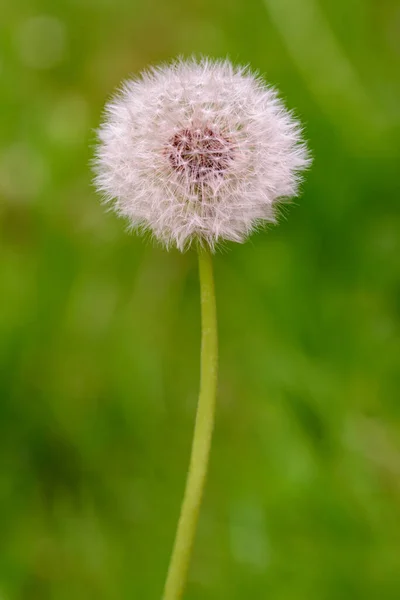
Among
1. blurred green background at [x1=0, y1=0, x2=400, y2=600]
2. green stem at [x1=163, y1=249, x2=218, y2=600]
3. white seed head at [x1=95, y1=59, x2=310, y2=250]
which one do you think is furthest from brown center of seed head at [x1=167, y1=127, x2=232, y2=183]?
blurred green background at [x1=0, y1=0, x2=400, y2=600]

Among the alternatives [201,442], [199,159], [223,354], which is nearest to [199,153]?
[199,159]

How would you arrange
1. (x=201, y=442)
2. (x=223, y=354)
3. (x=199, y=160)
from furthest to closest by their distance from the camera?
1. (x=223, y=354)
2. (x=199, y=160)
3. (x=201, y=442)

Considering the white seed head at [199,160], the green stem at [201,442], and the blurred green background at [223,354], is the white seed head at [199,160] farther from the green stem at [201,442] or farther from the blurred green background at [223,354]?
the blurred green background at [223,354]

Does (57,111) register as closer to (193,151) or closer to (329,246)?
(329,246)

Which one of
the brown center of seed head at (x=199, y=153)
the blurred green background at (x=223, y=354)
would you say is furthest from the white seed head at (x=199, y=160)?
the blurred green background at (x=223, y=354)

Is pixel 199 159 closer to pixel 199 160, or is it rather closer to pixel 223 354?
pixel 199 160

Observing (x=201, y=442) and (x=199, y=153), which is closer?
(x=201, y=442)

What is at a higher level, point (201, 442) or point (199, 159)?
point (199, 159)
